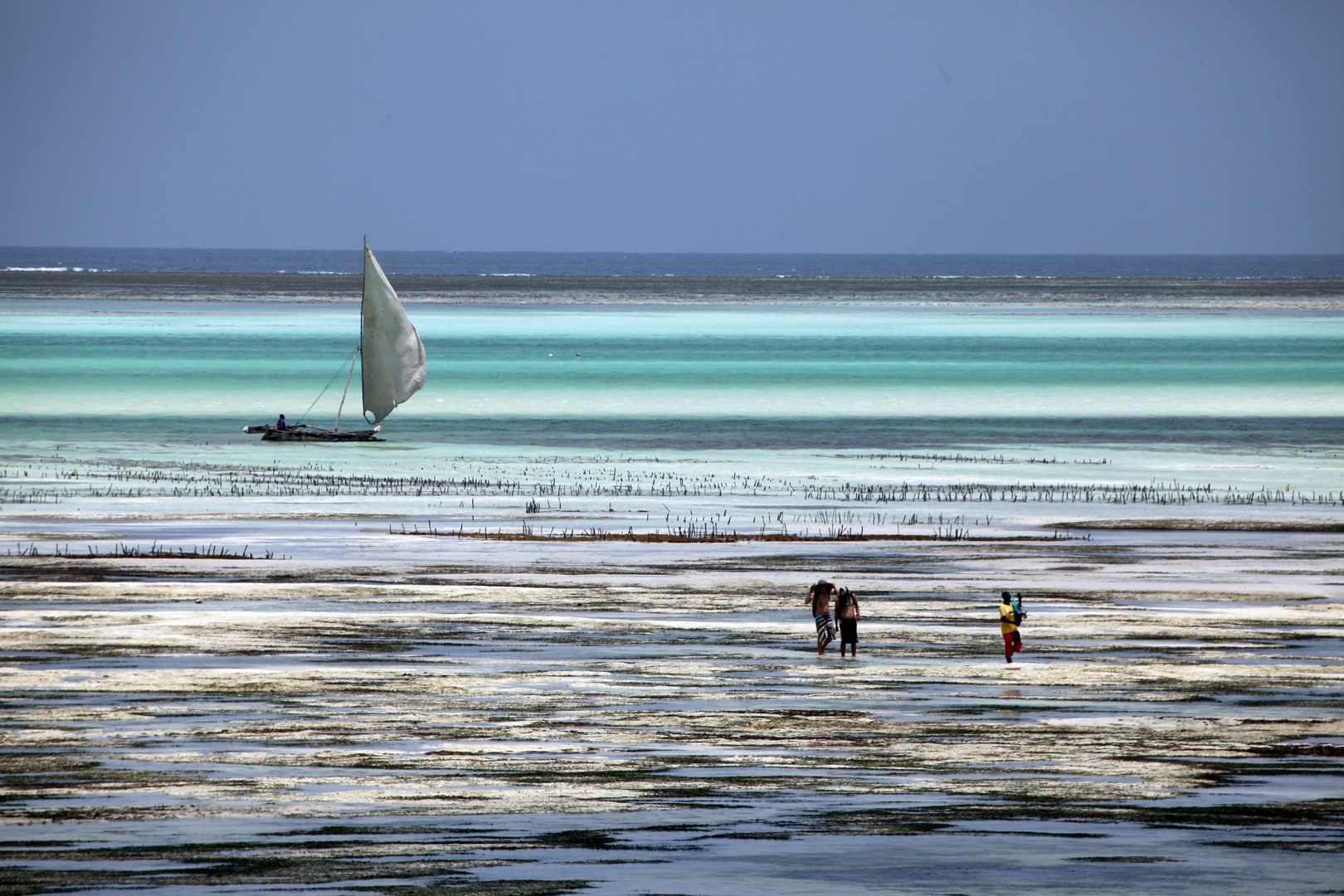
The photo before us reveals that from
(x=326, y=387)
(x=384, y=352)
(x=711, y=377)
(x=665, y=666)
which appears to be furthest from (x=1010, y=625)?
(x=711, y=377)

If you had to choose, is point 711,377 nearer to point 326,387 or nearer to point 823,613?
point 326,387

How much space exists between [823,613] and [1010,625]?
228 cm

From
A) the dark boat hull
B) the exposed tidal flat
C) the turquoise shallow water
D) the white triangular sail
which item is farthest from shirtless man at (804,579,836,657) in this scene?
the white triangular sail

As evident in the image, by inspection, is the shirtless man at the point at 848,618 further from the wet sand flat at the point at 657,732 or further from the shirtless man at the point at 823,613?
the wet sand flat at the point at 657,732

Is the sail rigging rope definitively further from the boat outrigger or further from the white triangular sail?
the white triangular sail

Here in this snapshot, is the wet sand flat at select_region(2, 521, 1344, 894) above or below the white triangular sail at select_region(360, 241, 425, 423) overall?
below

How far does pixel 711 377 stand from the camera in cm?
8225

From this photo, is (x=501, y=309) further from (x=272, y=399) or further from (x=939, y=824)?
(x=939, y=824)

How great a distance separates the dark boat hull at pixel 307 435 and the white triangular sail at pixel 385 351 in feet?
21.5

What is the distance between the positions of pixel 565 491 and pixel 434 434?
17.9m

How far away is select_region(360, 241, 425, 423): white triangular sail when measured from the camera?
202ft

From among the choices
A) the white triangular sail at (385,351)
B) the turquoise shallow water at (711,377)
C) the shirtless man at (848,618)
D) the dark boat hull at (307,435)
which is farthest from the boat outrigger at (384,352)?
the shirtless man at (848,618)

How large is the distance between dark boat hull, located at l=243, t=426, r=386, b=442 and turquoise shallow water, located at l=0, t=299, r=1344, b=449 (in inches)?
71.6

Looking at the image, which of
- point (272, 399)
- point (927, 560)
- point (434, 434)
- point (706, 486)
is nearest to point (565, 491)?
point (706, 486)
